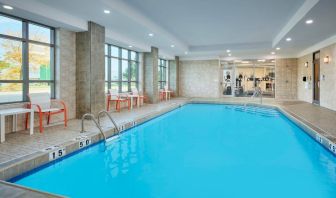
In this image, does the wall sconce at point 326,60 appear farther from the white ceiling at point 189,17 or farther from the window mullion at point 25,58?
the window mullion at point 25,58

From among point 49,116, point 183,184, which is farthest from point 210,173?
point 49,116

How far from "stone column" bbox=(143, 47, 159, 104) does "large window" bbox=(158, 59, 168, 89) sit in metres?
2.63

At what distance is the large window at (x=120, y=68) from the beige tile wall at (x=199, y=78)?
16.2ft

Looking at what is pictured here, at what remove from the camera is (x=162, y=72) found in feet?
44.1

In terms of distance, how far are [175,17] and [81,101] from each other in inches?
139

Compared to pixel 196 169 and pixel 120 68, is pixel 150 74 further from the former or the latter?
pixel 196 169

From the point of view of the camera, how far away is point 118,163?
3.62 m

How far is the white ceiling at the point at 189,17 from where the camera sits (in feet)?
15.5

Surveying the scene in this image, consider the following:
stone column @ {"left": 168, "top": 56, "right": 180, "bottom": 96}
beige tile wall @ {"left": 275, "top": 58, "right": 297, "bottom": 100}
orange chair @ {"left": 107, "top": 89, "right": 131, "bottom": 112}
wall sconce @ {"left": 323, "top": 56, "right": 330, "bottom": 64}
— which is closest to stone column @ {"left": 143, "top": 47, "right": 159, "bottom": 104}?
orange chair @ {"left": 107, "top": 89, "right": 131, "bottom": 112}

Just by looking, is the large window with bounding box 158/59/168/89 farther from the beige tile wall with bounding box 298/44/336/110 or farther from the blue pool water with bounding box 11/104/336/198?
the blue pool water with bounding box 11/104/336/198

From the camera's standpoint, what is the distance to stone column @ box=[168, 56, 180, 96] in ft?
45.8

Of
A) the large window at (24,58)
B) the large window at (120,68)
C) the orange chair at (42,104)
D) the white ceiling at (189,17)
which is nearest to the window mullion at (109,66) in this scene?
the large window at (120,68)

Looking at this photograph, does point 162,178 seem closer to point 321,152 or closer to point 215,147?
point 215,147

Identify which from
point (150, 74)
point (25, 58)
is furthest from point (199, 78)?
point (25, 58)
